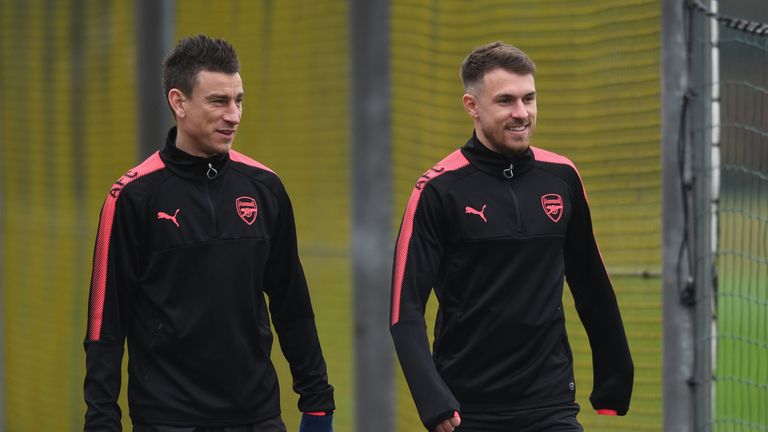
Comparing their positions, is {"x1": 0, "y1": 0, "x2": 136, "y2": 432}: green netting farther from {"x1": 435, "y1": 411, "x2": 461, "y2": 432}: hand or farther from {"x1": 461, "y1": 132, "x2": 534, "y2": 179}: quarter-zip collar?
{"x1": 435, "y1": 411, "x2": 461, "y2": 432}: hand

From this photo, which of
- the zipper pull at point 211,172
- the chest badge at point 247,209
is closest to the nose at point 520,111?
the chest badge at point 247,209

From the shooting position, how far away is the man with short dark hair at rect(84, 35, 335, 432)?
512 cm

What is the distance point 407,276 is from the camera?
5344 millimetres

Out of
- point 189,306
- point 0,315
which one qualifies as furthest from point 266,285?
point 0,315

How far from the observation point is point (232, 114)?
A: 521cm

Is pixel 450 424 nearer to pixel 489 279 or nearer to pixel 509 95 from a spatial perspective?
pixel 489 279

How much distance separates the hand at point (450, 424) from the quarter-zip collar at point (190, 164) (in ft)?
3.90

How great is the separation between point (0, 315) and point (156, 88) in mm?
3839

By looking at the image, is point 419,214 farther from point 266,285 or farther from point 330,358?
point 330,358

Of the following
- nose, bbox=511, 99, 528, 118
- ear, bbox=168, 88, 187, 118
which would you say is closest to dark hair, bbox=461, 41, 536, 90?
nose, bbox=511, 99, 528, 118

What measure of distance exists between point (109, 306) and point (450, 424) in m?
1.23

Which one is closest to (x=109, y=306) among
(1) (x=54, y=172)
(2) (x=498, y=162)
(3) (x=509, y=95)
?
(2) (x=498, y=162)

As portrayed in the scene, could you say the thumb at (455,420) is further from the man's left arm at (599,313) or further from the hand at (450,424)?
the man's left arm at (599,313)

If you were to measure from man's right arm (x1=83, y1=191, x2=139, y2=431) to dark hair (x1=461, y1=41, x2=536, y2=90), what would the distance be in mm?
1353
